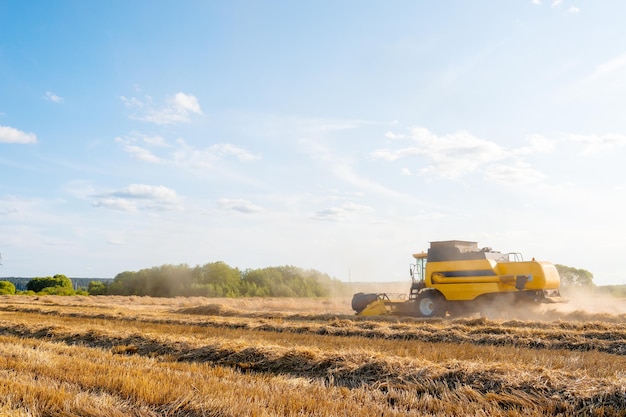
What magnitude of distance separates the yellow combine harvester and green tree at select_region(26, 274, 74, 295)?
5095cm

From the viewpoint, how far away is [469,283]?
1833cm

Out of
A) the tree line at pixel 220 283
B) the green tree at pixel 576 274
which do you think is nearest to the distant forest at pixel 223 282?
the tree line at pixel 220 283

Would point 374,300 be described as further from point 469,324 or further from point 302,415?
point 302,415

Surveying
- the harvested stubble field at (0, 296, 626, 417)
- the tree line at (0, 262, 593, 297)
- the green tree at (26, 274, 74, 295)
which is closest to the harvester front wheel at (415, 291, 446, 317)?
the harvested stubble field at (0, 296, 626, 417)

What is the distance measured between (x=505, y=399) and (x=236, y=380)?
3104 millimetres

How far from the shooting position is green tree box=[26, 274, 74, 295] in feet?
200

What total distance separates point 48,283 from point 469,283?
55.4 m

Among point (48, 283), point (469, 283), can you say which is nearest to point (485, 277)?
point (469, 283)

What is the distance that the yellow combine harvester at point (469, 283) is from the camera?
1767 cm

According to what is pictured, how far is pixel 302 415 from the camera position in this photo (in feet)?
16.0

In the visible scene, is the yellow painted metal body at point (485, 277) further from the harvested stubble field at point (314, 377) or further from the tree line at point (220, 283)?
the tree line at point (220, 283)

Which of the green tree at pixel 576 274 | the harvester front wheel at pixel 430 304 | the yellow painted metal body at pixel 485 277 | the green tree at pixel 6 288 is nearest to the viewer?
the yellow painted metal body at pixel 485 277

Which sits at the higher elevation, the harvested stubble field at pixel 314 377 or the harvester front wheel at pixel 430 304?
the harvester front wheel at pixel 430 304

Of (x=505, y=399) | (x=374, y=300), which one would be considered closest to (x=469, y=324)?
(x=374, y=300)
